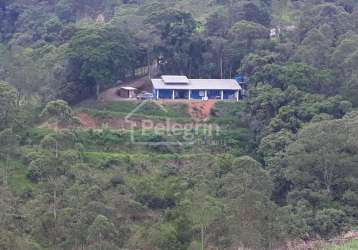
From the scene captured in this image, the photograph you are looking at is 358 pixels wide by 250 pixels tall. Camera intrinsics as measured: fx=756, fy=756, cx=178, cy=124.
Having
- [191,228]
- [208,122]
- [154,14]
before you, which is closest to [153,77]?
[154,14]

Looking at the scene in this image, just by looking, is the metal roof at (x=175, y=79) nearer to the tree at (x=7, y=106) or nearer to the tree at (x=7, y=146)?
the tree at (x=7, y=106)

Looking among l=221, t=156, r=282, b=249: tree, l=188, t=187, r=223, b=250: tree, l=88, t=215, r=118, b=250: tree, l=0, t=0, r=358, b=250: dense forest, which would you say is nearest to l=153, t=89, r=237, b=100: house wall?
l=0, t=0, r=358, b=250: dense forest

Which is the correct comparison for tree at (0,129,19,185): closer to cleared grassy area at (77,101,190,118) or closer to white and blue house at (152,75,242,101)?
cleared grassy area at (77,101,190,118)

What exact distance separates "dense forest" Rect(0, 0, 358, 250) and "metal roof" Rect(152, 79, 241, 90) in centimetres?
109

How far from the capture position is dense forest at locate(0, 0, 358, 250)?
2775 centimetres

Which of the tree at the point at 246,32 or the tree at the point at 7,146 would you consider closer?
the tree at the point at 7,146

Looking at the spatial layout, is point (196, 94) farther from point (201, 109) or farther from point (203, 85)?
point (201, 109)

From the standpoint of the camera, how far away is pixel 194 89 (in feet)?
141

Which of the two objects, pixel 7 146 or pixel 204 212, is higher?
pixel 7 146

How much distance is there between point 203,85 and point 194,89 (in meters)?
0.69

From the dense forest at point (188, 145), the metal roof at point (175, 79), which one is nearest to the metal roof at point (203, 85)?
the metal roof at point (175, 79)

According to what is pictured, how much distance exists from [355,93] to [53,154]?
54.1 feet

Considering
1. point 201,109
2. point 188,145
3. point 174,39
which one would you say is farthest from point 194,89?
point 188,145

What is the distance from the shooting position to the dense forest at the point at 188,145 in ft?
91.0
